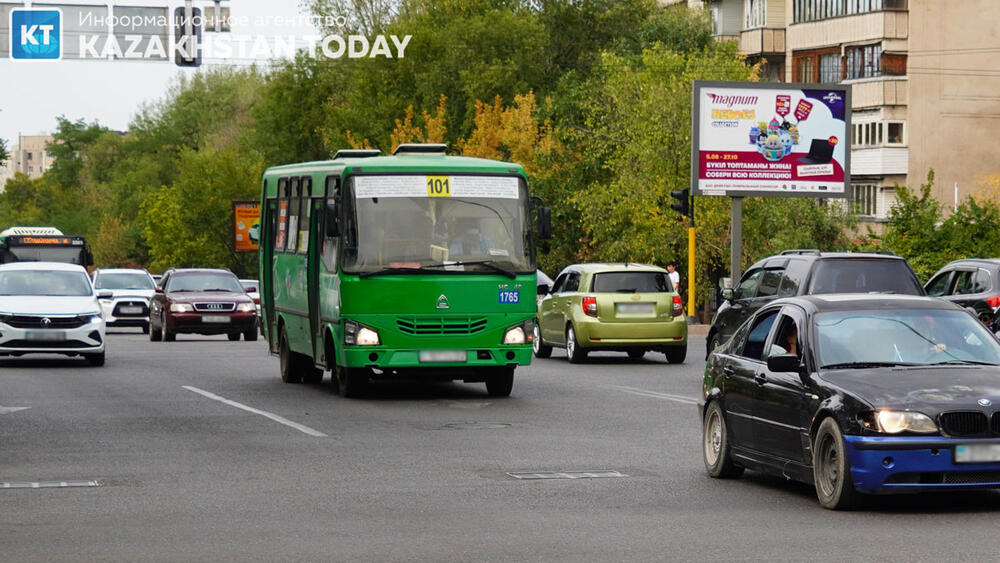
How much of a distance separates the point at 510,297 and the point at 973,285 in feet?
22.5

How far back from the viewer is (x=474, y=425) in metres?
18.6

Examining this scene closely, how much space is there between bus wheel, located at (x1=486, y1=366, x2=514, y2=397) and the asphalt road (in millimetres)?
332

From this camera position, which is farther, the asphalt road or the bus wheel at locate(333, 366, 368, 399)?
the bus wheel at locate(333, 366, 368, 399)

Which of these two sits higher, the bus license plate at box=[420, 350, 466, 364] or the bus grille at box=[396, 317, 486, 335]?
the bus grille at box=[396, 317, 486, 335]

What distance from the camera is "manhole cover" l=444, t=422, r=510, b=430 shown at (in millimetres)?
18297

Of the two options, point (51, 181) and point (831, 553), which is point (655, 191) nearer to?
point (831, 553)

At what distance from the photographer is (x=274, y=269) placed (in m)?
26.8

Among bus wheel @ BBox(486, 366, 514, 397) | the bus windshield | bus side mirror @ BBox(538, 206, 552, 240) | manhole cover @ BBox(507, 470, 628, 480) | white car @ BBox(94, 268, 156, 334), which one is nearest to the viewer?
manhole cover @ BBox(507, 470, 628, 480)

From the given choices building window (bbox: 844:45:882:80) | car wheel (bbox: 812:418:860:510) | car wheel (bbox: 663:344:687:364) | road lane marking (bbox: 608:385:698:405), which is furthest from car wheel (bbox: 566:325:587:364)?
building window (bbox: 844:45:882:80)

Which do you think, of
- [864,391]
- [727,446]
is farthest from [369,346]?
[864,391]

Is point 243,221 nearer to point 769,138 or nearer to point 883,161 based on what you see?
point 883,161

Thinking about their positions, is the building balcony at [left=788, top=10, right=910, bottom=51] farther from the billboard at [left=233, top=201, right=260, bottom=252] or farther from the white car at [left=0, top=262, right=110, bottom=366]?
the white car at [left=0, top=262, right=110, bottom=366]

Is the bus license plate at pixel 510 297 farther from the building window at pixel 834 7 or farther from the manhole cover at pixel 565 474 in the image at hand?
the building window at pixel 834 7

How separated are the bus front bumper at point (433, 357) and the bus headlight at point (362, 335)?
2.3 inches
